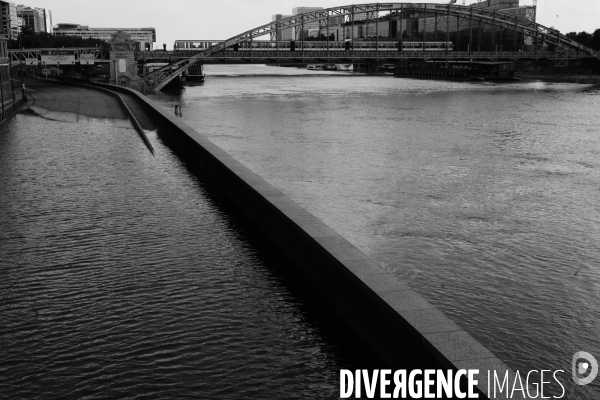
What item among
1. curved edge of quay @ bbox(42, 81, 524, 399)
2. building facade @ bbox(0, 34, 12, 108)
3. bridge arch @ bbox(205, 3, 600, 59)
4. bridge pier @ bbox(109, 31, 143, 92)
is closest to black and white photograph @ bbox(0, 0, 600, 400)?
curved edge of quay @ bbox(42, 81, 524, 399)

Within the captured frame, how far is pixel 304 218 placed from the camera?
44.2 feet

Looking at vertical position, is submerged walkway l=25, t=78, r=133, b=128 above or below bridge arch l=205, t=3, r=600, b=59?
below

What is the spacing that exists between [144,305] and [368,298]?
150 inches

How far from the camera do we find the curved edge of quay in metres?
7.85

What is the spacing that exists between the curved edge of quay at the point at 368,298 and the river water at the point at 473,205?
2.03 meters

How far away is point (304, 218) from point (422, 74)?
147346 millimetres

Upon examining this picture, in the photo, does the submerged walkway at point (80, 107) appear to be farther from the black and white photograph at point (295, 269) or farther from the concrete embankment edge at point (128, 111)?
the black and white photograph at point (295, 269)

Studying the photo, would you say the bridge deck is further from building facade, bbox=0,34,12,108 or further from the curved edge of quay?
the curved edge of quay

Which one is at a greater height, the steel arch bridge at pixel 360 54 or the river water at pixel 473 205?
the steel arch bridge at pixel 360 54

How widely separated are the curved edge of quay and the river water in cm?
203

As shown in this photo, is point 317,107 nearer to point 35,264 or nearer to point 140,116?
point 140,116

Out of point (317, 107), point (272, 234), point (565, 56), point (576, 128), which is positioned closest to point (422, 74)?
point (565, 56)

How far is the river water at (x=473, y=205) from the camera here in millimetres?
12102

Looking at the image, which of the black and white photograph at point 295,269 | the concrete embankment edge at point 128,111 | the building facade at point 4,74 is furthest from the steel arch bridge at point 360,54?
the black and white photograph at point 295,269
